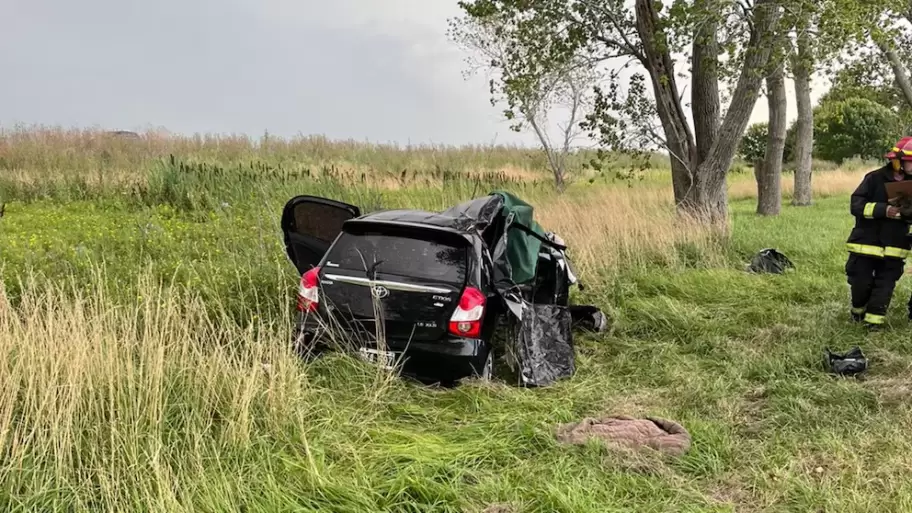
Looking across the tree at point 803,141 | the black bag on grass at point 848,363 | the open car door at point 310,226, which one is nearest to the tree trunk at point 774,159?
the tree at point 803,141

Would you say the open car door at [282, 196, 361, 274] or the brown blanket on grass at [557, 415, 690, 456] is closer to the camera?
the brown blanket on grass at [557, 415, 690, 456]

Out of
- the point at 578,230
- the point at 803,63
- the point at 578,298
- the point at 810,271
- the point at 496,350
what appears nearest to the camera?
the point at 496,350

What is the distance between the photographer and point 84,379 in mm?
3547

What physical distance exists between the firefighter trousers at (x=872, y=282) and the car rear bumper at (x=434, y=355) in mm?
3986

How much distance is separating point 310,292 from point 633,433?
2.58 meters

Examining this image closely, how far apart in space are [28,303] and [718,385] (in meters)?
4.91

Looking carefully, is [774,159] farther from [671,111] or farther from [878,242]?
[878,242]

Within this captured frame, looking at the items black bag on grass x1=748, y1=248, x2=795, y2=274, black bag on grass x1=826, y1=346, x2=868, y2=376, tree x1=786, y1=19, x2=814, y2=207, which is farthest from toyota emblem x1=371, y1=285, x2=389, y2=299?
tree x1=786, y1=19, x2=814, y2=207

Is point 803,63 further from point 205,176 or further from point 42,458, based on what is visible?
point 205,176

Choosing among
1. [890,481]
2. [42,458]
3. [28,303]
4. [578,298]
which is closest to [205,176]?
[578,298]

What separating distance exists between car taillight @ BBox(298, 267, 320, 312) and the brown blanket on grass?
2.08m

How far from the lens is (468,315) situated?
4770 mm

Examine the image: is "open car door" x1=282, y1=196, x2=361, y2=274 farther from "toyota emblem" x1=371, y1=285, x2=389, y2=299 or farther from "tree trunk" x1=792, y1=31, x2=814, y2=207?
"tree trunk" x1=792, y1=31, x2=814, y2=207

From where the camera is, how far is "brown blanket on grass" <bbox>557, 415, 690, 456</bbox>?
3871mm
